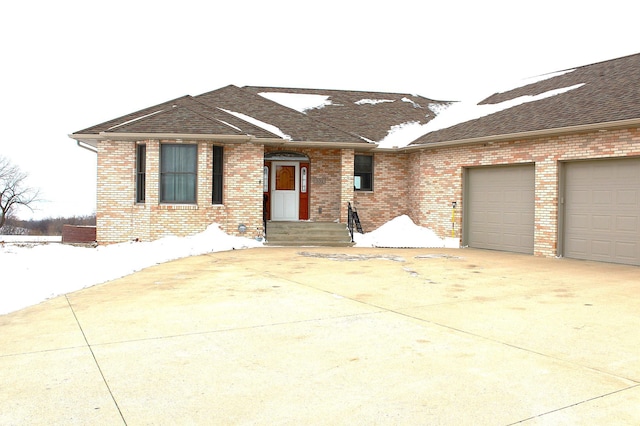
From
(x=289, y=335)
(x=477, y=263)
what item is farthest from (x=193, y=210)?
(x=289, y=335)

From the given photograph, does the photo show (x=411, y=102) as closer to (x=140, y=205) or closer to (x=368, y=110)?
(x=368, y=110)

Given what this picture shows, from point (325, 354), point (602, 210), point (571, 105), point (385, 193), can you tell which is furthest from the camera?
point (385, 193)

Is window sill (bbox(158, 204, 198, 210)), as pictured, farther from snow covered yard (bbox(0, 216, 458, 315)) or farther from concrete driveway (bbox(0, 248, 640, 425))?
concrete driveway (bbox(0, 248, 640, 425))

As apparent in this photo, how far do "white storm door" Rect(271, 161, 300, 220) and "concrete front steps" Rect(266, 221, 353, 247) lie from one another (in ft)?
4.88

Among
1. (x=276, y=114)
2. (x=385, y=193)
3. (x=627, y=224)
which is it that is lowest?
(x=627, y=224)

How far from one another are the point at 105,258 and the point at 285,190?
897cm

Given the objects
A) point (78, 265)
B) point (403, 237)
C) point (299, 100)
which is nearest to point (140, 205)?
point (78, 265)

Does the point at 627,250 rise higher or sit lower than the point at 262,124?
lower

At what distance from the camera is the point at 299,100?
74.3 ft

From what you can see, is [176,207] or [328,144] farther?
[328,144]

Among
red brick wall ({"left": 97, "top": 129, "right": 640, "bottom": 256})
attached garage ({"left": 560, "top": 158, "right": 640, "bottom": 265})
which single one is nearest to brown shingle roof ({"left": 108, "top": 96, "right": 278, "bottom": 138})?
red brick wall ({"left": 97, "top": 129, "right": 640, "bottom": 256})

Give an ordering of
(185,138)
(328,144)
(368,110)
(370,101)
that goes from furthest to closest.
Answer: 1. (370,101)
2. (368,110)
3. (328,144)
4. (185,138)

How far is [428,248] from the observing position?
54.2 feet

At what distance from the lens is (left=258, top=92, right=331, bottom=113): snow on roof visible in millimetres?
21875
